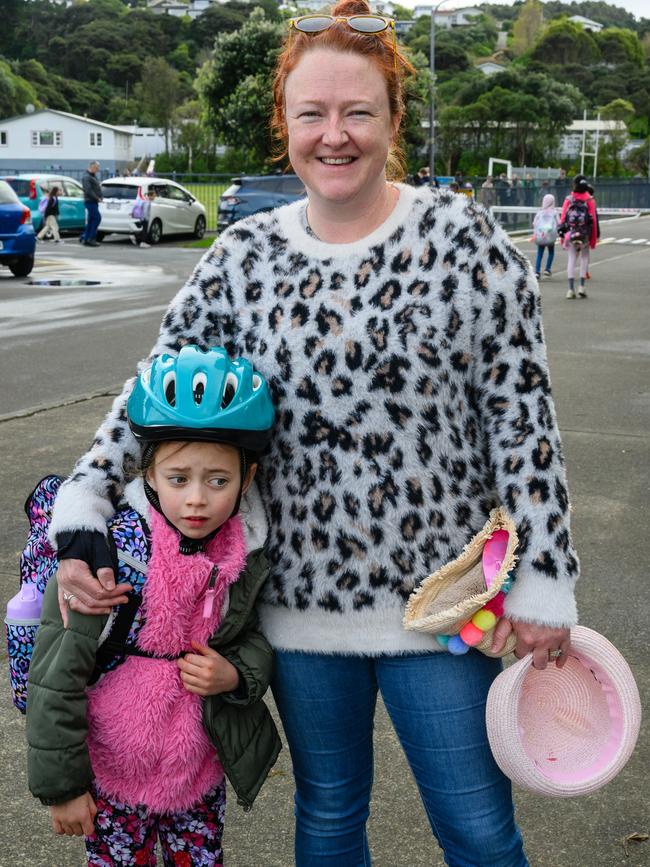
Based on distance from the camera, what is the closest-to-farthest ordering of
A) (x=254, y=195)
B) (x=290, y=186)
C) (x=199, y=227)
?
(x=254, y=195)
(x=290, y=186)
(x=199, y=227)

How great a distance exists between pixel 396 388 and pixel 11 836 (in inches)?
69.2

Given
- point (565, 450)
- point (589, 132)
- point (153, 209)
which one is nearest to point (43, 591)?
point (565, 450)

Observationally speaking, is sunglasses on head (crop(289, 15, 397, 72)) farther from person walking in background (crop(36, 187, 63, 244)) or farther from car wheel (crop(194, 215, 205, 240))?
car wheel (crop(194, 215, 205, 240))

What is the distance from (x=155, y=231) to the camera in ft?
88.8

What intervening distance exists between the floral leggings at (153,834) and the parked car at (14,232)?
16.5m

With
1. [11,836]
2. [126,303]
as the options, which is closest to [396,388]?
[11,836]

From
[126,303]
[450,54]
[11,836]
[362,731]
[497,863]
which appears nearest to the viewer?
[497,863]

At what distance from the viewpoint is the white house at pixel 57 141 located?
8988 cm

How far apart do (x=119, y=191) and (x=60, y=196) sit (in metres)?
1.71

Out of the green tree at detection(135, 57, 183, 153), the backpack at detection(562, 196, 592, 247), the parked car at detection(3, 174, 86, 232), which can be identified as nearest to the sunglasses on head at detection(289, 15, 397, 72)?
the backpack at detection(562, 196, 592, 247)

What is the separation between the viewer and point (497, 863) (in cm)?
207

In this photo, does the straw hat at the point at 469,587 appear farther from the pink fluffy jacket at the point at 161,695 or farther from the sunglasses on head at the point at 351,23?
the sunglasses on head at the point at 351,23

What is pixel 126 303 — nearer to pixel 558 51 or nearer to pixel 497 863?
pixel 497 863

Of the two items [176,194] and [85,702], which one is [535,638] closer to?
[85,702]
